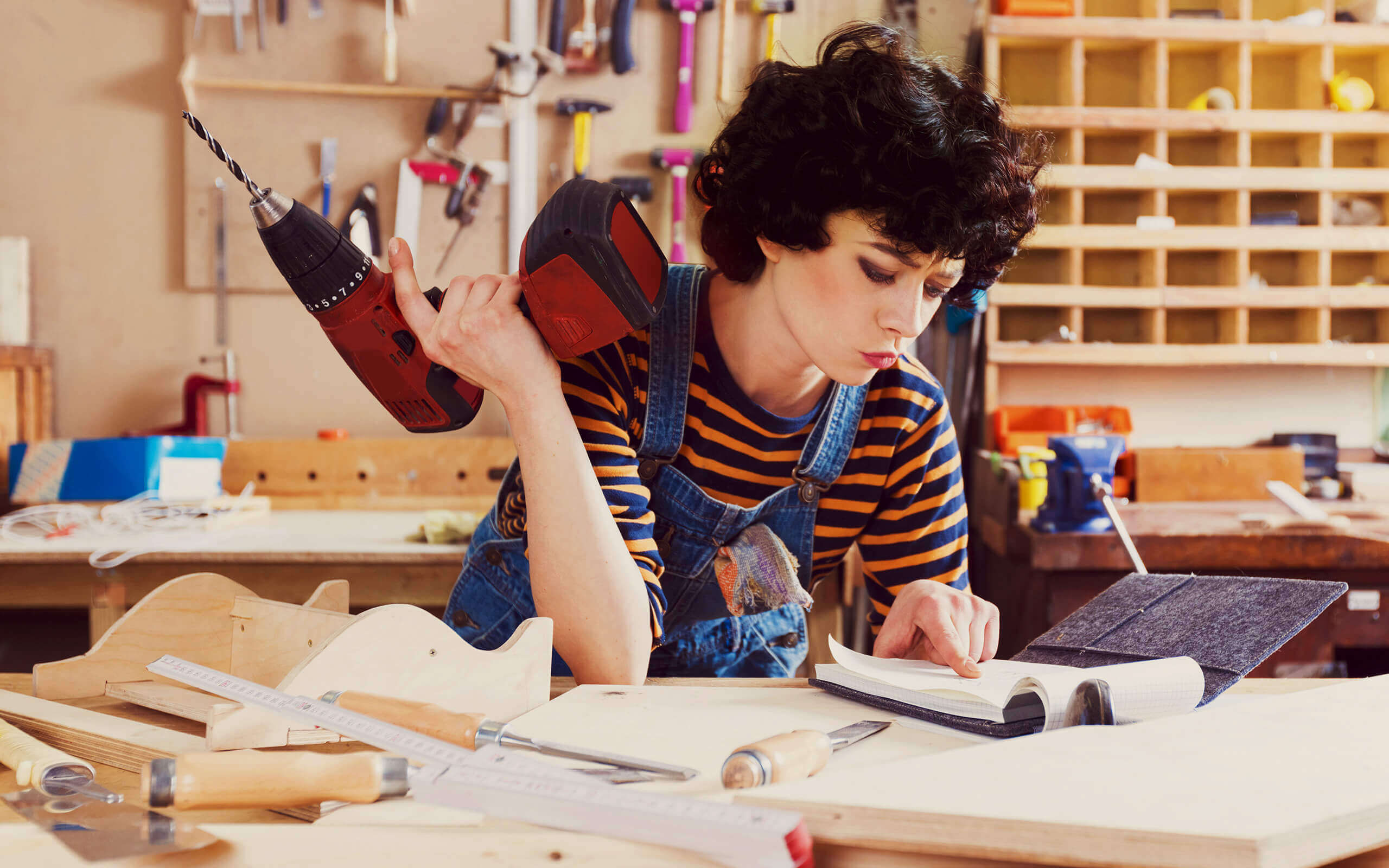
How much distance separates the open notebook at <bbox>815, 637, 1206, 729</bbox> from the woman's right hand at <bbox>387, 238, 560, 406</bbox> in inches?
14.6

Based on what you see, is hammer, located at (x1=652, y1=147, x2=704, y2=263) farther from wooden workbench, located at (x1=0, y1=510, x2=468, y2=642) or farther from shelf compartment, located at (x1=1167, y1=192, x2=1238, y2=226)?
shelf compartment, located at (x1=1167, y1=192, x2=1238, y2=226)

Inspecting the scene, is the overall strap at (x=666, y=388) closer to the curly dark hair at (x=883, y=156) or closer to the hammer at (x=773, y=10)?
the curly dark hair at (x=883, y=156)

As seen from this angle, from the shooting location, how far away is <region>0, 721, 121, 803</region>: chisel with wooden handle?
1.74 feet

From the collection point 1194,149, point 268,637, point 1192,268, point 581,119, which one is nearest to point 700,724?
point 268,637

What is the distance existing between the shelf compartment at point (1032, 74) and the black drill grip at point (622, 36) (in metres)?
0.97

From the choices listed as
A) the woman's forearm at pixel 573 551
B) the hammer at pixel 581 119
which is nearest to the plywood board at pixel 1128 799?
the woman's forearm at pixel 573 551

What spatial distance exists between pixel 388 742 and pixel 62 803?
18cm

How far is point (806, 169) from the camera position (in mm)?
859

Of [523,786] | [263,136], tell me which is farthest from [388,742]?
[263,136]

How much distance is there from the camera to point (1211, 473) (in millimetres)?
2098

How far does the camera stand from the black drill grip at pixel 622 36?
2.43 metres

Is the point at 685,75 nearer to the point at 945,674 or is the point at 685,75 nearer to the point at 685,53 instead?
the point at 685,53

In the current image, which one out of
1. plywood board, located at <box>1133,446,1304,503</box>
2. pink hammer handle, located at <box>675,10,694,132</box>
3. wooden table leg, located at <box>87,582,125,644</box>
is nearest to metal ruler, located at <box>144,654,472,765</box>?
wooden table leg, located at <box>87,582,125,644</box>

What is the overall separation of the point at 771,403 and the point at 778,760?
55 centimetres
